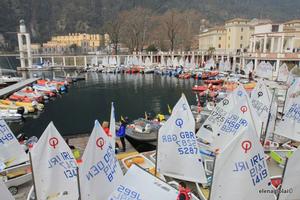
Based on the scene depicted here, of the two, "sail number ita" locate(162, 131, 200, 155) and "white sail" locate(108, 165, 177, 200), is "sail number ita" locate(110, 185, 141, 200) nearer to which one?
"white sail" locate(108, 165, 177, 200)

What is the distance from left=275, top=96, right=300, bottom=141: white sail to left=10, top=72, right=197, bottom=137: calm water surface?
16208mm

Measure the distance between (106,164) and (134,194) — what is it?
2.48 m

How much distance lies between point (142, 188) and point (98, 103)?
30.6 meters

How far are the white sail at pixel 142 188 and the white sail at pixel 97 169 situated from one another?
82.2 inches

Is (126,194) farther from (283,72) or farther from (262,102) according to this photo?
(283,72)

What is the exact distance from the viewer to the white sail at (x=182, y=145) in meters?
9.24

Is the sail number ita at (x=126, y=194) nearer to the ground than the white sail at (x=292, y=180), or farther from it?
farther from it

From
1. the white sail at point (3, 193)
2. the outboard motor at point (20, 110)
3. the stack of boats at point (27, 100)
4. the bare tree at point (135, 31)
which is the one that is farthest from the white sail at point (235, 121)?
the bare tree at point (135, 31)

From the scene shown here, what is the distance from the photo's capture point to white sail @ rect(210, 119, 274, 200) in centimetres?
619

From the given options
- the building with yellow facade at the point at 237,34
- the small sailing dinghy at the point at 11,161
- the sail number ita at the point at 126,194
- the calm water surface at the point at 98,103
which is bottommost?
the calm water surface at the point at 98,103

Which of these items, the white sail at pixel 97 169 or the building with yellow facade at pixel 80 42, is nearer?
the white sail at pixel 97 169

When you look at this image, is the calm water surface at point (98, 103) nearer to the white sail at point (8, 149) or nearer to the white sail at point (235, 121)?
the white sail at point (8, 149)

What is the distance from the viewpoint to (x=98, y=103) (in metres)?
34.7

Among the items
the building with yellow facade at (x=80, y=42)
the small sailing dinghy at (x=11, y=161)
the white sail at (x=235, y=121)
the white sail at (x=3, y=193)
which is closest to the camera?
the white sail at (x=3, y=193)
